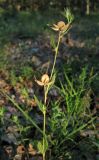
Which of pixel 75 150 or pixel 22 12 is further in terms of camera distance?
pixel 22 12

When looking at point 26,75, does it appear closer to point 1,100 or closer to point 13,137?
point 1,100

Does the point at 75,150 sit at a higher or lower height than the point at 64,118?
lower

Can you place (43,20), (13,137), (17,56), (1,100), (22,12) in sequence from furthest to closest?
(22,12) → (43,20) → (17,56) → (1,100) → (13,137)

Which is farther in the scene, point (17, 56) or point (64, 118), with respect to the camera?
point (17, 56)

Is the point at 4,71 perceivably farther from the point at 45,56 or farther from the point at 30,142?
the point at 30,142

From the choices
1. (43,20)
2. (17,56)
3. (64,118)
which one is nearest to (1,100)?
(64,118)

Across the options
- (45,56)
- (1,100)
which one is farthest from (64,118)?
(45,56)

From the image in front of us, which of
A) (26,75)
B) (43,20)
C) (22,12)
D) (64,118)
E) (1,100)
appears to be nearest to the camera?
(64,118)

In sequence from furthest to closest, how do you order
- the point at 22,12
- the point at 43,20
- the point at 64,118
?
the point at 22,12, the point at 43,20, the point at 64,118

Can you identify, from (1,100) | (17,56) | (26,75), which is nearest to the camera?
(1,100)
